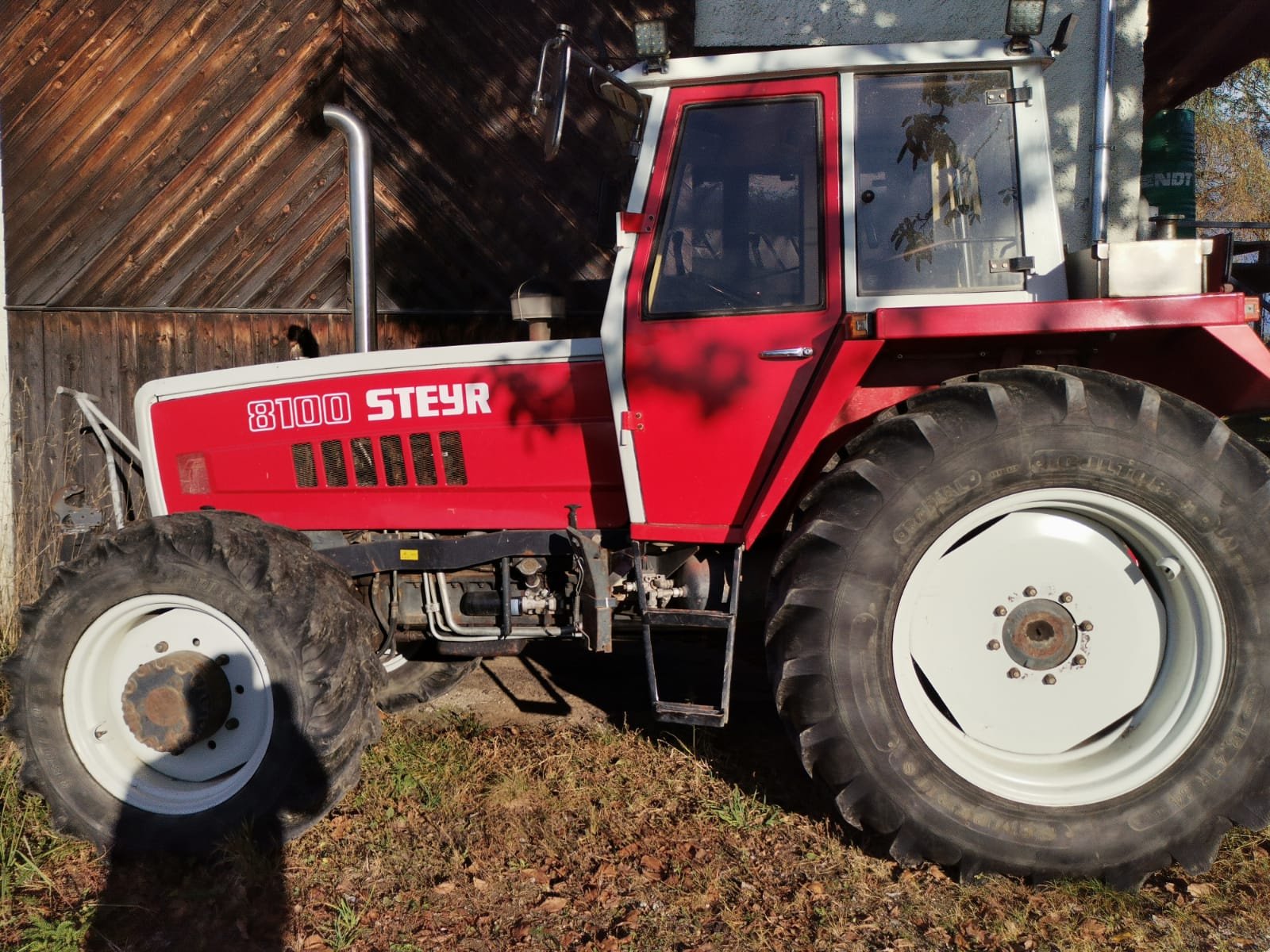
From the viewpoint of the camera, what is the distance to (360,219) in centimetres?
386

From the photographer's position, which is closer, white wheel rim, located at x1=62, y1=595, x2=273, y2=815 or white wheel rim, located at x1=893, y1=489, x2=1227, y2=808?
white wheel rim, located at x1=893, y1=489, x2=1227, y2=808

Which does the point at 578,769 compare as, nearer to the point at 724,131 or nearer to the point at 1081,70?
the point at 724,131

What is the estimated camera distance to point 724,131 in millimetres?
3248

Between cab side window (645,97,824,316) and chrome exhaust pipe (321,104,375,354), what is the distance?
4.29 feet

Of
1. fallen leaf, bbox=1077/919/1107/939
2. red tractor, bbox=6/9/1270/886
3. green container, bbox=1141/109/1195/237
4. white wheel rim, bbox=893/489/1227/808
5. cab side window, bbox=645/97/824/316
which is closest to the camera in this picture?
fallen leaf, bbox=1077/919/1107/939

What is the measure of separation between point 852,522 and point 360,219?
90.5 inches

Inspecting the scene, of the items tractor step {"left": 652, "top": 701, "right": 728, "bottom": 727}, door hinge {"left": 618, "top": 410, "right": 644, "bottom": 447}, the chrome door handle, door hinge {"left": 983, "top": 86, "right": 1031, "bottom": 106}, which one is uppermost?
door hinge {"left": 983, "top": 86, "right": 1031, "bottom": 106}

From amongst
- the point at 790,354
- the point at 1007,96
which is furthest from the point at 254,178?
the point at 1007,96

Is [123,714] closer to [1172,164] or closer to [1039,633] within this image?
[1039,633]

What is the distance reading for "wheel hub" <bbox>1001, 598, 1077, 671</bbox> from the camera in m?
2.96

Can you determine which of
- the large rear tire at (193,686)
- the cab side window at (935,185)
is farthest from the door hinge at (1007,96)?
the large rear tire at (193,686)

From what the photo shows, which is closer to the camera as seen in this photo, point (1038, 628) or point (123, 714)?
point (1038, 628)

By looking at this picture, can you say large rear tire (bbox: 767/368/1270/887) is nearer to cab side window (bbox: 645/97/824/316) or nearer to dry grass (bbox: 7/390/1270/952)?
dry grass (bbox: 7/390/1270/952)

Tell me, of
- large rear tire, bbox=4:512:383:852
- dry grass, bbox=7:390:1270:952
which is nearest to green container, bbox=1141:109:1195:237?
dry grass, bbox=7:390:1270:952
